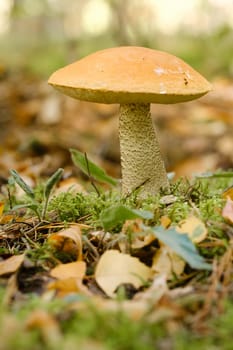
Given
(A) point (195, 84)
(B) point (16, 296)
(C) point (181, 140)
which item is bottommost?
(C) point (181, 140)

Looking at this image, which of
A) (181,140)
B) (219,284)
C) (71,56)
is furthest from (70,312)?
(71,56)

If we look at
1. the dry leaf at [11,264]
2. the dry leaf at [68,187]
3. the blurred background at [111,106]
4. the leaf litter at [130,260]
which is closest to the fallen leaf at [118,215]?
the leaf litter at [130,260]

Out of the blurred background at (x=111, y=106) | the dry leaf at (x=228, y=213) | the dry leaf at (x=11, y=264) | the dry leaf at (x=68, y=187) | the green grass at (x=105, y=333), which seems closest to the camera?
the green grass at (x=105, y=333)

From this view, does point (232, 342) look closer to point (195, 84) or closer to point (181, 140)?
point (195, 84)

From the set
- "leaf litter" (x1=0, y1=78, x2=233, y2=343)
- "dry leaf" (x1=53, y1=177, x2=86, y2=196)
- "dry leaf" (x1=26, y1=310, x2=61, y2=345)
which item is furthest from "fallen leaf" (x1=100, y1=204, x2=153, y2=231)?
"dry leaf" (x1=53, y1=177, x2=86, y2=196)

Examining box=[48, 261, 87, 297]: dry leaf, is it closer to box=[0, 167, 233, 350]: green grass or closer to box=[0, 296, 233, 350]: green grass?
box=[0, 167, 233, 350]: green grass

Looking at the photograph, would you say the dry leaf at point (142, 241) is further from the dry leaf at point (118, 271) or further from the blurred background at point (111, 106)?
the blurred background at point (111, 106)

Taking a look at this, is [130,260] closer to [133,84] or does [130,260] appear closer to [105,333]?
[105,333]
